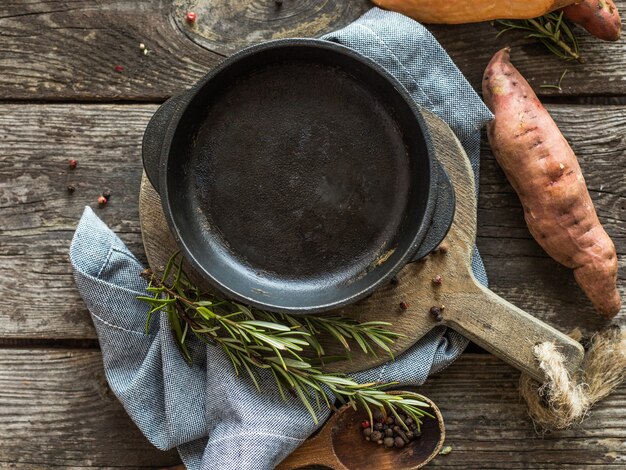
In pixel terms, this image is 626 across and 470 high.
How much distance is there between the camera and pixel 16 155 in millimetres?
1386

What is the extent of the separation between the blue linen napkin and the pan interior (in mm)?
99

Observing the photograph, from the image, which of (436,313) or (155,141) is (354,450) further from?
(155,141)

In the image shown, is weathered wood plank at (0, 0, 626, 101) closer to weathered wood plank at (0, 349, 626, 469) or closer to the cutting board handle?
the cutting board handle

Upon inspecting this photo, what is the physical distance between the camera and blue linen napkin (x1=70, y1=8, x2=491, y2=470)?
127 centimetres

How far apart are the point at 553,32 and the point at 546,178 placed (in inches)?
11.1

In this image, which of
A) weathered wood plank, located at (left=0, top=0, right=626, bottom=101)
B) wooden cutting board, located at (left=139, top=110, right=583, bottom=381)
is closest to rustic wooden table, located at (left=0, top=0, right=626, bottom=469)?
weathered wood plank, located at (left=0, top=0, right=626, bottom=101)

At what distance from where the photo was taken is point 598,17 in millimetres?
1305

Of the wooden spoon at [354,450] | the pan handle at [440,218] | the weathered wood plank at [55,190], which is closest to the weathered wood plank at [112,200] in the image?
the weathered wood plank at [55,190]

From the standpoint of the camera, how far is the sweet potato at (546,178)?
129 cm

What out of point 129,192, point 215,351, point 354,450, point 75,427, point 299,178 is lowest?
point 75,427

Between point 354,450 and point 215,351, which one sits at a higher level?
point 215,351

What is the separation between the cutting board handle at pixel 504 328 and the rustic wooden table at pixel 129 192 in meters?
0.13

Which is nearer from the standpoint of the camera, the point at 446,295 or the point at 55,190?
the point at 446,295

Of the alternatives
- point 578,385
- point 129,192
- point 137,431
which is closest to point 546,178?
point 578,385
